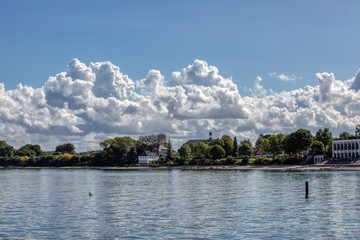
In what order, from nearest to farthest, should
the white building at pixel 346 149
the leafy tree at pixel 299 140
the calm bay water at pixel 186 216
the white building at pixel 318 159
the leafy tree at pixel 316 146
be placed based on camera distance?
the calm bay water at pixel 186 216 < the leafy tree at pixel 316 146 < the white building at pixel 318 159 < the leafy tree at pixel 299 140 < the white building at pixel 346 149

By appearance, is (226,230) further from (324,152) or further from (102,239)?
(324,152)

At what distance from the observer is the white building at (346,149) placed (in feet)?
530

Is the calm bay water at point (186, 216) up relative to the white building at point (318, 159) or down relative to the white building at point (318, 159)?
down

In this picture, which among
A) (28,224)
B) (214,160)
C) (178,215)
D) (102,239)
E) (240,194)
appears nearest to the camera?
(102,239)

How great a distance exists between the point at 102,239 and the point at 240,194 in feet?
105

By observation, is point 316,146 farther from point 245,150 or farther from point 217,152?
point 217,152

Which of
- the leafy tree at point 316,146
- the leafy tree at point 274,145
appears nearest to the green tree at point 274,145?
the leafy tree at point 274,145

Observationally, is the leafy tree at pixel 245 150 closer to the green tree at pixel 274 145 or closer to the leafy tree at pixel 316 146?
the green tree at pixel 274 145

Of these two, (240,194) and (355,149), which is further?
(355,149)

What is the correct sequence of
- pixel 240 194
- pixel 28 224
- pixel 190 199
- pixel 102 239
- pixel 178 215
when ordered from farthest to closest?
pixel 240 194, pixel 190 199, pixel 178 215, pixel 28 224, pixel 102 239

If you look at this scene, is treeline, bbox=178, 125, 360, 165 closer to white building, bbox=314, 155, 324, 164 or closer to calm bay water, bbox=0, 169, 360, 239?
white building, bbox=314, 155, 324, 164

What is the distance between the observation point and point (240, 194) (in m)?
59.7

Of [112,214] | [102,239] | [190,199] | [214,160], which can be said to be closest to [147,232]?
[102,239]

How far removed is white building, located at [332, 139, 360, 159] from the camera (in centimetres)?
16150
